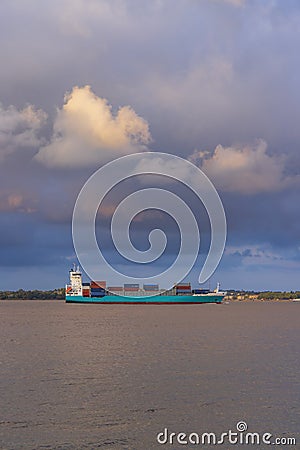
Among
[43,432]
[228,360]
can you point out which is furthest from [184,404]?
[228,360]

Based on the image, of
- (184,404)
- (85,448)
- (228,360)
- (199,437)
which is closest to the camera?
(85,448)

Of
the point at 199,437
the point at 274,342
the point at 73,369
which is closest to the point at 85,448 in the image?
the point at 199,437

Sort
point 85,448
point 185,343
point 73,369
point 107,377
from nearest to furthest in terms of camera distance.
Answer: point 85,448
point 107,377
point 73,369
point 185,343

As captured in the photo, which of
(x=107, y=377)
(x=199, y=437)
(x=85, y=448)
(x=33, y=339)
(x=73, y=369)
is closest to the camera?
(x=85, y=448)

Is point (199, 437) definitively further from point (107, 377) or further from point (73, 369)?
point (73, 369)

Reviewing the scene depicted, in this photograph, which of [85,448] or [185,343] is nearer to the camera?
[85,448]

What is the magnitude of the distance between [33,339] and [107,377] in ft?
152

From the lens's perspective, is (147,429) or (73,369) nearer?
(147,429)

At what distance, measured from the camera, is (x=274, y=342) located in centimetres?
9169

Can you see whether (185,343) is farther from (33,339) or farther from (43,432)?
(43,432)

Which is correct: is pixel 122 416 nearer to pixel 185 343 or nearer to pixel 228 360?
pixel 228 360

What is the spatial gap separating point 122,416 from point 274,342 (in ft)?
194

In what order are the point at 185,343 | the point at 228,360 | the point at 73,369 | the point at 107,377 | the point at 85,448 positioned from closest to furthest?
the point at 85,448
the point at 107,377
the point at 73,369
the point at 228,360
the point at 185,343

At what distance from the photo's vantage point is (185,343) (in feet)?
283
